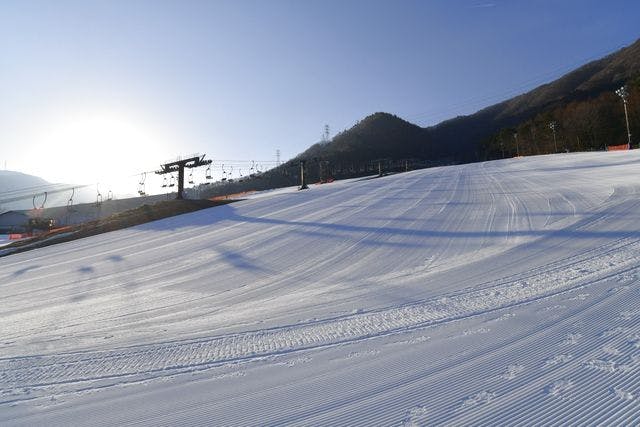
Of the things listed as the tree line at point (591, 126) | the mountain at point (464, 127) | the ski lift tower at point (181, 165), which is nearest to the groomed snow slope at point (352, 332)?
the ski lift tower at point (181, 165)

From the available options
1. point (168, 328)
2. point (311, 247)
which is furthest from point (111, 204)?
point (168, 328)

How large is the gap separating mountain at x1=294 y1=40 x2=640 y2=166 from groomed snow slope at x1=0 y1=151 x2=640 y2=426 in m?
108

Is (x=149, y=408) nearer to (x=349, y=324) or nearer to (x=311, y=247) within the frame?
(x=349, y=324)

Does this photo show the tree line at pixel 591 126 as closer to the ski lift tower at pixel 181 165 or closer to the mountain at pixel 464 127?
the mountain at pixel 464 127

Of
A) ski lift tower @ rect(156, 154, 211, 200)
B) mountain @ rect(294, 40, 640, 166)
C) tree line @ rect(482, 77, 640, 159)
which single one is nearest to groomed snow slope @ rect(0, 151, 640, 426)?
ski lift tower @ rect(156, 154, 211, 200)

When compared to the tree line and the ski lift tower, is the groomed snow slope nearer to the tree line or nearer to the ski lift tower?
the ski lift tower

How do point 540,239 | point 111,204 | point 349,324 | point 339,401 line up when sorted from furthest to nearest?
point 111,204 → point 540,239 → point 349,324 → point 339,401

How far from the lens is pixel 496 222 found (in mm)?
12375

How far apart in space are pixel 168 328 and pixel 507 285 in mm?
5445

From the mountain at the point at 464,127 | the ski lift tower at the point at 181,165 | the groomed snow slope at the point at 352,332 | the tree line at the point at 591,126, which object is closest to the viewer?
the groomed snow slope at the point at 352,332

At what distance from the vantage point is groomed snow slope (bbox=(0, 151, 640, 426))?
3.33 m

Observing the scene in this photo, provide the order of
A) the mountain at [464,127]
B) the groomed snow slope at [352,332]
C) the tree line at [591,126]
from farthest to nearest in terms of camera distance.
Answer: the mountain at [464,127]
the tree line at [591,126]
the groomed snow slope at [352,332]

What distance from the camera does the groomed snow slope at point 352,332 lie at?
10.9ft

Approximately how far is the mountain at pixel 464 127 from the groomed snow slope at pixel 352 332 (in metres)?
108
